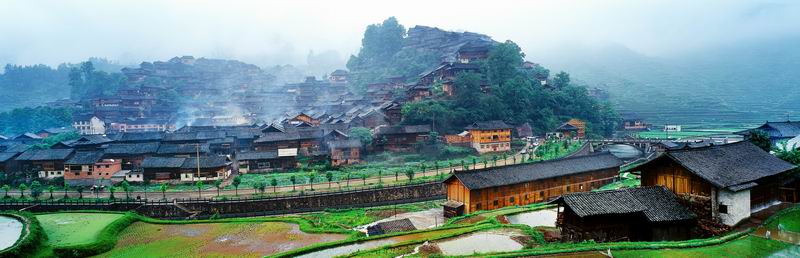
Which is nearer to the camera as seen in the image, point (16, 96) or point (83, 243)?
point (83, 243)

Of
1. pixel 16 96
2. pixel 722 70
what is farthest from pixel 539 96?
pixel 722 70

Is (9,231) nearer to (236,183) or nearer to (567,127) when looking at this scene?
(236,183)

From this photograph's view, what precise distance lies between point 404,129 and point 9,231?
140 ft

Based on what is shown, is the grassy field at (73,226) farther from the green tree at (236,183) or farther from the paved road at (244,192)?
the green tree at (236,183)

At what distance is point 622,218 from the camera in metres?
19.9

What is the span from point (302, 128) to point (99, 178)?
949 inches

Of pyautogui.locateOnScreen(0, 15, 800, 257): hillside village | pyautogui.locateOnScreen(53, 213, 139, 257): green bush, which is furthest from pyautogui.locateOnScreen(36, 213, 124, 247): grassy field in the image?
pyautogui.locateOnScreen(0, 15, 800, 257): hillside village

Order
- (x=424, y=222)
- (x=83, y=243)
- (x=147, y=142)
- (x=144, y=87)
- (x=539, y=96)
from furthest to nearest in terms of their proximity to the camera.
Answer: (x=144, y=87) < (x=539, y=96) < (x=147, y=142) < (x=424, y=222) < (x=83, y=243)

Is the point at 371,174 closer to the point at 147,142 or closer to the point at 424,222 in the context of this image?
the point at 424,222

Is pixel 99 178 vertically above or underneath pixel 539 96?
underneath

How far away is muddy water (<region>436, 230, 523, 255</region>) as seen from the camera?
19.8 meters

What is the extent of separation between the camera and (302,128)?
64562 millimetres

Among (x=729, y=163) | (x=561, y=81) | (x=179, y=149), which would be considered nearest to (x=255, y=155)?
(x=179, y=149)

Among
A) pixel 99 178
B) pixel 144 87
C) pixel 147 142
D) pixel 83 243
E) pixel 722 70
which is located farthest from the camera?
pixel 722 70
